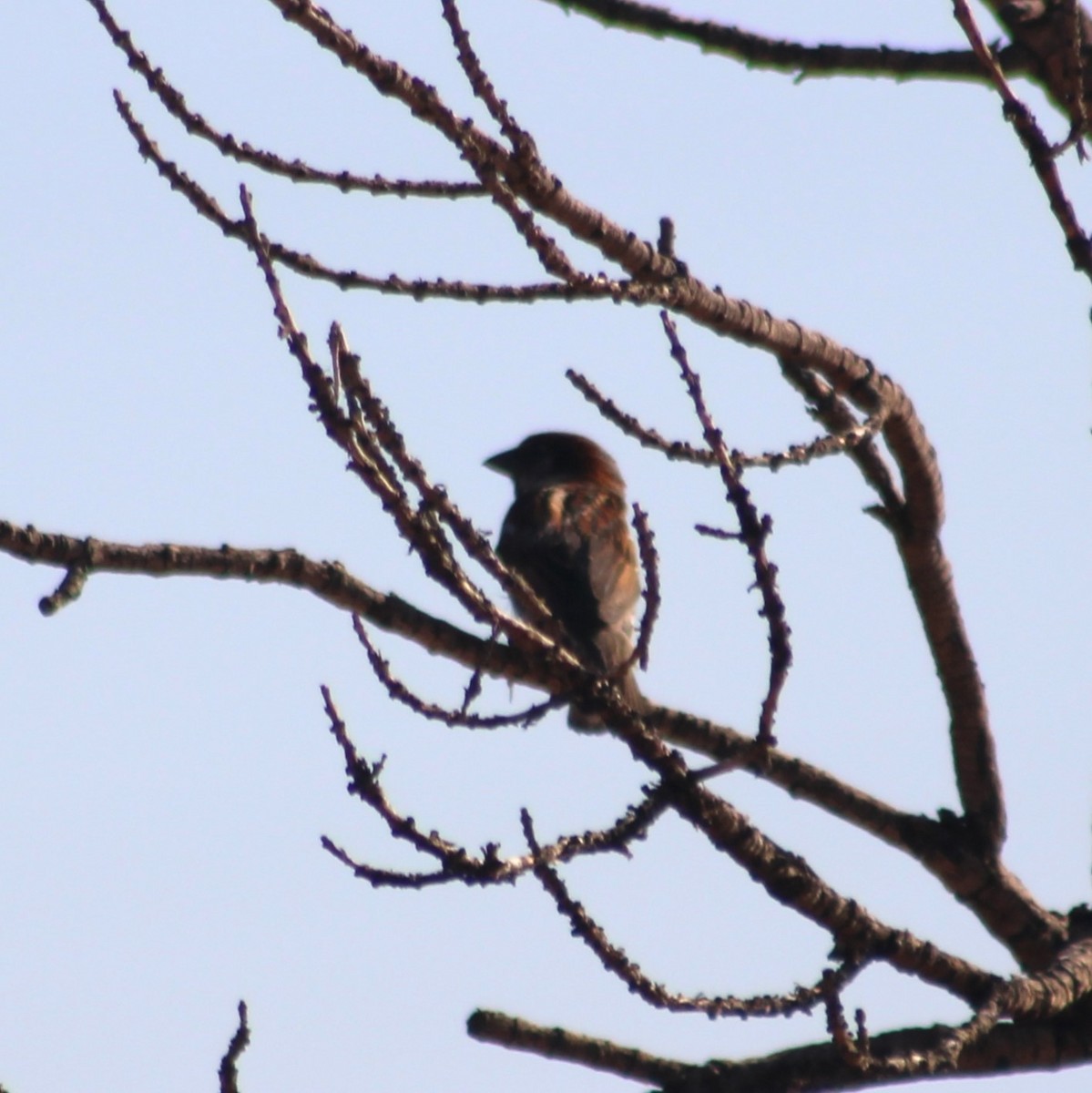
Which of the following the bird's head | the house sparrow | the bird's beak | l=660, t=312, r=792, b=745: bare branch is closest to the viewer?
l=660, t=312, r=792, b=745: bare branch

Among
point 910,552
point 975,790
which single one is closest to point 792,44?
point 910,552

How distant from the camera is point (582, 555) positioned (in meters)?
7.81

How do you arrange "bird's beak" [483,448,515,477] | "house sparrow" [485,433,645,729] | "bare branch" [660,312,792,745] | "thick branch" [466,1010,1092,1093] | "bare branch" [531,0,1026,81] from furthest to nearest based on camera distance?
"bird's beak" [483,448,515,477] → "house sparrow" [485,433,645,729] → "bare branch" [531,0,1026,81] → "thick branch" [466,1010,1092,1093] → "bare branch" [660,312,792,745]

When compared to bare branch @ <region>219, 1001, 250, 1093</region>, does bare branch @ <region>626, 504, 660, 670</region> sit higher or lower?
higher

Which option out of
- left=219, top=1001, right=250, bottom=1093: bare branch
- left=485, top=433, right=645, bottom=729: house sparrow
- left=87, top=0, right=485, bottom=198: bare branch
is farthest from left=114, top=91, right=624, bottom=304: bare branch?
left=485, top=433, right=645, bottom=729: house sparrow

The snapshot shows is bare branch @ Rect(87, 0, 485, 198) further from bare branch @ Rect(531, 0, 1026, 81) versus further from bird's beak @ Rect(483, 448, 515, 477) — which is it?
bird's beak @ Rect(483, 448, 515, 477)

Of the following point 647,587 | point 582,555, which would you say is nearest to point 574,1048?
point 647,587

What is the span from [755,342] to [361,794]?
1536 millimetres

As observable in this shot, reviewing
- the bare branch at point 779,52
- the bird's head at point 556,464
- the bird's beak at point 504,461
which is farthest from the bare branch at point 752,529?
the bird's beak at point 504,461

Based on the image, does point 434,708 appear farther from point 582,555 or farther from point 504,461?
point 504,461

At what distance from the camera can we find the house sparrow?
7.27m

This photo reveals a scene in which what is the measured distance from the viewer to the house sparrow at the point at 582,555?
23.8 ft

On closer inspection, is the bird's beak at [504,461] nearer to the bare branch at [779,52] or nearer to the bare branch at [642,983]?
the bare branch at [779,52]

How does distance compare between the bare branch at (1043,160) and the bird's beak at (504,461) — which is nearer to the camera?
the bare branch at (1043,160)
